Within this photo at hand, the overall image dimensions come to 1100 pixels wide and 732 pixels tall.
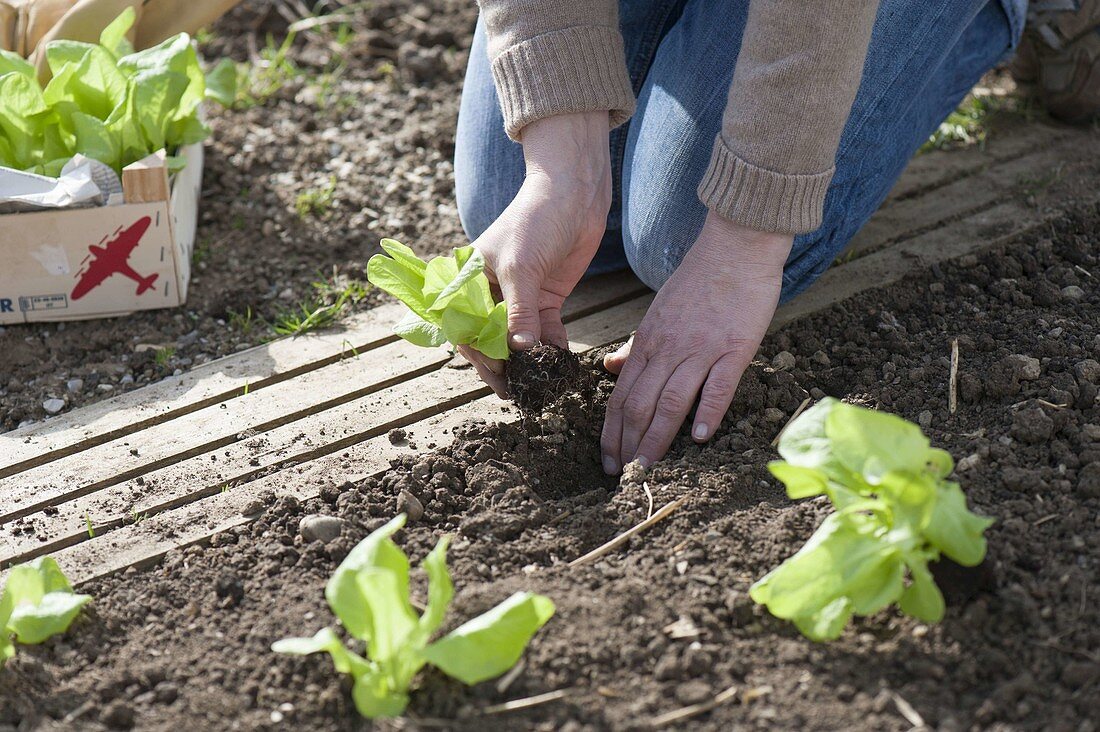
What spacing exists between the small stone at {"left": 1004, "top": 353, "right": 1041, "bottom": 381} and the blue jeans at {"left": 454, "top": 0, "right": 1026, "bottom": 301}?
0.48 metres

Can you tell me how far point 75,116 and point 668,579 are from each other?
1.71 m

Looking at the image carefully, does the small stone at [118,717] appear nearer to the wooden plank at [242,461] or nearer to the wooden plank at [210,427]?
the wooden plank at [242,461]

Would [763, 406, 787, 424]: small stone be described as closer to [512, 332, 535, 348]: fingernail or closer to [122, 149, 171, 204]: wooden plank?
[512, 332, 535, 348]: fingernail

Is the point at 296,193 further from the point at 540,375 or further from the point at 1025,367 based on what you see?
the point at 1025,367

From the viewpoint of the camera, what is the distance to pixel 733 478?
70.5 inches

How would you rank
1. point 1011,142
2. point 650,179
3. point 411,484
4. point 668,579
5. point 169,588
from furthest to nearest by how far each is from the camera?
1. point 1011,142
2. point 650,179
3. point 411,484
4. point 169,588
5. point 668,579

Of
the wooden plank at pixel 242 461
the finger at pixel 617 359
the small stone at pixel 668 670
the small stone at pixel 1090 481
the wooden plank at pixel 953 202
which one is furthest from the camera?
the wooden plank at pixel 953 202

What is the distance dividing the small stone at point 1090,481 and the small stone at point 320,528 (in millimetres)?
1139

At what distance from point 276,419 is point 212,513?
304 millimetres

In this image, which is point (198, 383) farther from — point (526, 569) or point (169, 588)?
point (526, 569)

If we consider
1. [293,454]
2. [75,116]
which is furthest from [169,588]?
[75,116]

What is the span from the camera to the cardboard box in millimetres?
2385

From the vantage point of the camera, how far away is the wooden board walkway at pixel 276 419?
1.87 m

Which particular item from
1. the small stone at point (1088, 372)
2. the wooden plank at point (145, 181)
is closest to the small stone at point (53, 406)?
the wooden plank at point (145, 181)
